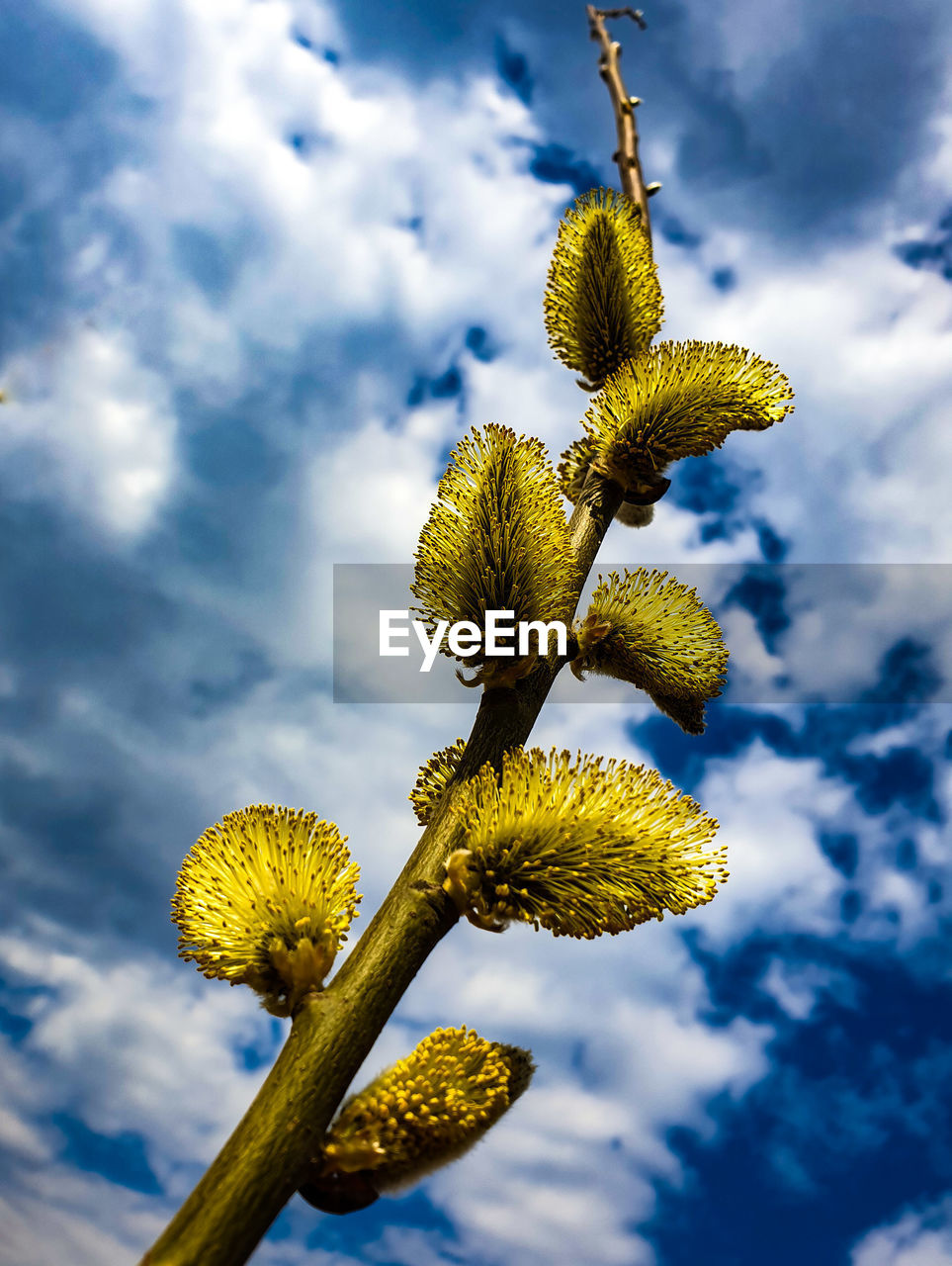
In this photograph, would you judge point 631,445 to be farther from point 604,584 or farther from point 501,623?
point 501,623

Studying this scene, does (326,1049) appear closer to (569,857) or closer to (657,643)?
(569,857)

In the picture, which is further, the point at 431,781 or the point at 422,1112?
the point at 431,781

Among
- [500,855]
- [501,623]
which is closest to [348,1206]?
[500,855]

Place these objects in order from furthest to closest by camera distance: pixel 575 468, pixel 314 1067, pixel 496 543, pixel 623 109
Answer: pixel 623 109
pixel 575 468
pixel 496 543
pixel 314 1067

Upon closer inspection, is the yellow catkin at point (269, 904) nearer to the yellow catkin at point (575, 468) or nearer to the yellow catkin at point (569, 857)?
the yellow catkin at point (569, 857)

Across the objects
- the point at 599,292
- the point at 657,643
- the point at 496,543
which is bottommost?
the point at 496,543

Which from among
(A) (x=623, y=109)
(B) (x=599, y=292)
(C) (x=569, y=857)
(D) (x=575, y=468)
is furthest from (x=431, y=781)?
(A) (x=623, y=109)
